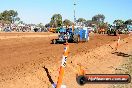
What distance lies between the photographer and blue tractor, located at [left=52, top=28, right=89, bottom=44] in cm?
2944

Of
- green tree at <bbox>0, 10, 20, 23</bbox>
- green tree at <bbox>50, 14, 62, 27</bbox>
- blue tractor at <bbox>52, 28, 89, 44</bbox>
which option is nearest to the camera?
blue tractor at <bbox>52, 28, 89, 44</bbox>

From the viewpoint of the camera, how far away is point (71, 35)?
101 ft

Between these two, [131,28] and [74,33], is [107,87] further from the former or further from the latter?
[131,28]

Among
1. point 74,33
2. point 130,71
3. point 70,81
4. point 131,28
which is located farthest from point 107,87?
point 131,28

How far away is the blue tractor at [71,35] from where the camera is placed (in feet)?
96.6

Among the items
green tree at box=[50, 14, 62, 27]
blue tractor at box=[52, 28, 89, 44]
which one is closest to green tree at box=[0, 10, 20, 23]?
green tree at box=[50, 14, 62, 27]

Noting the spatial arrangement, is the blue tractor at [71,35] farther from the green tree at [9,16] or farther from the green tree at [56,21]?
the green tree at [9,16]

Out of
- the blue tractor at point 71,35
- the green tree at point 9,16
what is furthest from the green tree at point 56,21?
the blue tractor at point 71,35

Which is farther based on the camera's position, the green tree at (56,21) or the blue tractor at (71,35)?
the green tree at (56,21)

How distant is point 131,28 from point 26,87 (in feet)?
242

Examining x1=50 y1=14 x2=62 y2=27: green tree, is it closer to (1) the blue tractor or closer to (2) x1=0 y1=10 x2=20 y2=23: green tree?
(2) x1=0 y1=10 x2=20 y2=23: green tree

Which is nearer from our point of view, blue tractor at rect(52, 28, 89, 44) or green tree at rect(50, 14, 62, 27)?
blue tractor at rect(52, 28, 89, 44)

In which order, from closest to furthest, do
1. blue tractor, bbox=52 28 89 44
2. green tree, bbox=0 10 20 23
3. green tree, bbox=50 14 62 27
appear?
blue tractor, bbox=52 28 89 44
green tree, bbox=50 14 62 27
green tree, bbox=0 10 20 23

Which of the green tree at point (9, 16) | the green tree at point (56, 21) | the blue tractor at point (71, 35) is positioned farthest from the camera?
the green tree at point (9, 16)
